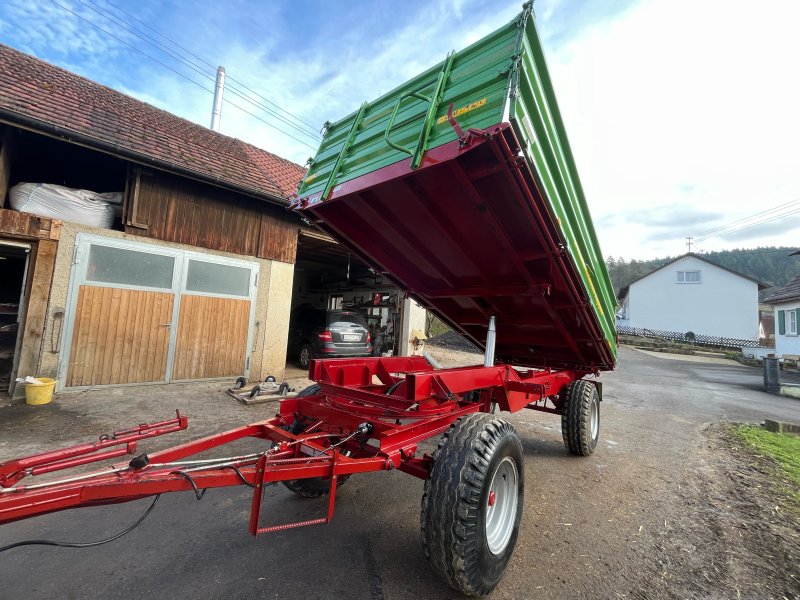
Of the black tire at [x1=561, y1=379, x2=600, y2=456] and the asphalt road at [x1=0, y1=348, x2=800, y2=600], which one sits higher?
the black tire at [x1=561, y1=379, x2=600, y2=456]

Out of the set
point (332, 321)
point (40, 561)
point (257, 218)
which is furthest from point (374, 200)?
point (332, 321)

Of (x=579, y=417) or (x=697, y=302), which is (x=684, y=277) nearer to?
(x=697, y=302)

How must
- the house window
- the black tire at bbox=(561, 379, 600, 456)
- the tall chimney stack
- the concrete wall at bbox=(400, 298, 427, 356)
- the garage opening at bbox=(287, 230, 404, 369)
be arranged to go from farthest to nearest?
1. the house window
2. the tall chimney stack
3. the concrete wall at bbox=(400, 298, 427, 356)
4. the garage opening at bbox=(287, 230, 404, 369)
5. the black tire at bbox=(561, 379, 600, 456)

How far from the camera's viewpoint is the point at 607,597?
226 centimetres

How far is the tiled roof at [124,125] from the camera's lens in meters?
6.14

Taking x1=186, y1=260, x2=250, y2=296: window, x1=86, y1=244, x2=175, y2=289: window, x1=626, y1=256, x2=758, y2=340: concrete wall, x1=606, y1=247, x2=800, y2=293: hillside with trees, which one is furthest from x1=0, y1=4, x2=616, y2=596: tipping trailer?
x1=606, y1=247, x2=800, y2=293: hillside with trees

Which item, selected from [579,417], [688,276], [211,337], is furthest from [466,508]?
[688,276]

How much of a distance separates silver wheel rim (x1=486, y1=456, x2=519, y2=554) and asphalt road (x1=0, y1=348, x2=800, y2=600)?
0.23 metres

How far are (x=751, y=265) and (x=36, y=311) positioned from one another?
105 metres

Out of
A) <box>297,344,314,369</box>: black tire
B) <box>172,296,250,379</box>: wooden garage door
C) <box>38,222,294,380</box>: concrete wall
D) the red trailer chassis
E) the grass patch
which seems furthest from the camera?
<box>297,344,314,369</box>: black tire

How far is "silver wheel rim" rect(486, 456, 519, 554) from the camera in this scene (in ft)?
8.02

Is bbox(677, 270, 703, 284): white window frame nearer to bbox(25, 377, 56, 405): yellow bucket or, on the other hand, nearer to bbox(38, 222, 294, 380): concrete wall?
bbox(38, 222, 294, 380): concrete wall

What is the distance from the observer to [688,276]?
34750 mm

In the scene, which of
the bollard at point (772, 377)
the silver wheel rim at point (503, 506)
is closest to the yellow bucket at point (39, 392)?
the silver wheel rim at point (503, 506)
